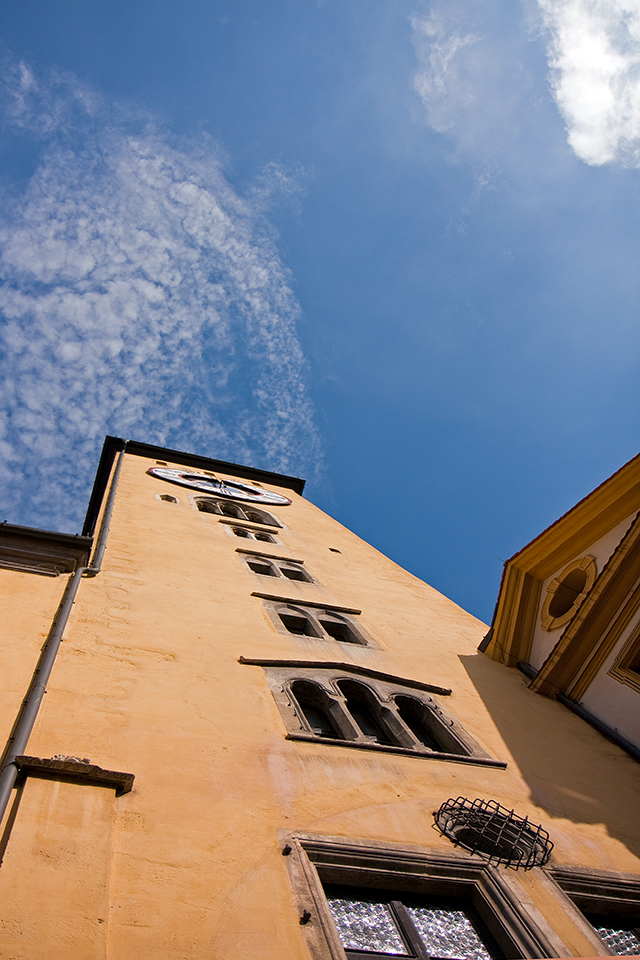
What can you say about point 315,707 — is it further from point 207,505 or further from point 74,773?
point 207,505

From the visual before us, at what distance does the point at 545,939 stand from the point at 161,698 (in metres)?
4.02

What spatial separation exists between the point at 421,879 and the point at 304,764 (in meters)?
1.54

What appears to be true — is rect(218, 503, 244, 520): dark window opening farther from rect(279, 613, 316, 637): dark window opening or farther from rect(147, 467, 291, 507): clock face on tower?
rect(279, 613, 316, 637): dark window opening

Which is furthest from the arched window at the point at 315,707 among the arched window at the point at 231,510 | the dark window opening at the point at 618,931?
the arched window at the point at 231,510

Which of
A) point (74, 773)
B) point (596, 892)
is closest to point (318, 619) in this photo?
point (596, 892)

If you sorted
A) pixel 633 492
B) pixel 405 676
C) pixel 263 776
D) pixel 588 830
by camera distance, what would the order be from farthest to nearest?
1. pixel 633 492
2. pixel 405 676
3. pixel 588 830
4. pixel 263 776

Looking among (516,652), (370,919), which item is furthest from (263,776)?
(516,652)

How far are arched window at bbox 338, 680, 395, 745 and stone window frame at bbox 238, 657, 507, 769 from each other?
0.08 feet

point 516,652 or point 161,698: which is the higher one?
point 516,652

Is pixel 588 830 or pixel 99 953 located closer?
pixel 99 953

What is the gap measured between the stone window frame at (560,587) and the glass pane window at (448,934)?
5.97m

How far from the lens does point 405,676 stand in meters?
9.60

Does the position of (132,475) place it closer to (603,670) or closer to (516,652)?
(516,652)

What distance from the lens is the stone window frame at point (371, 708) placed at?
285 inches
